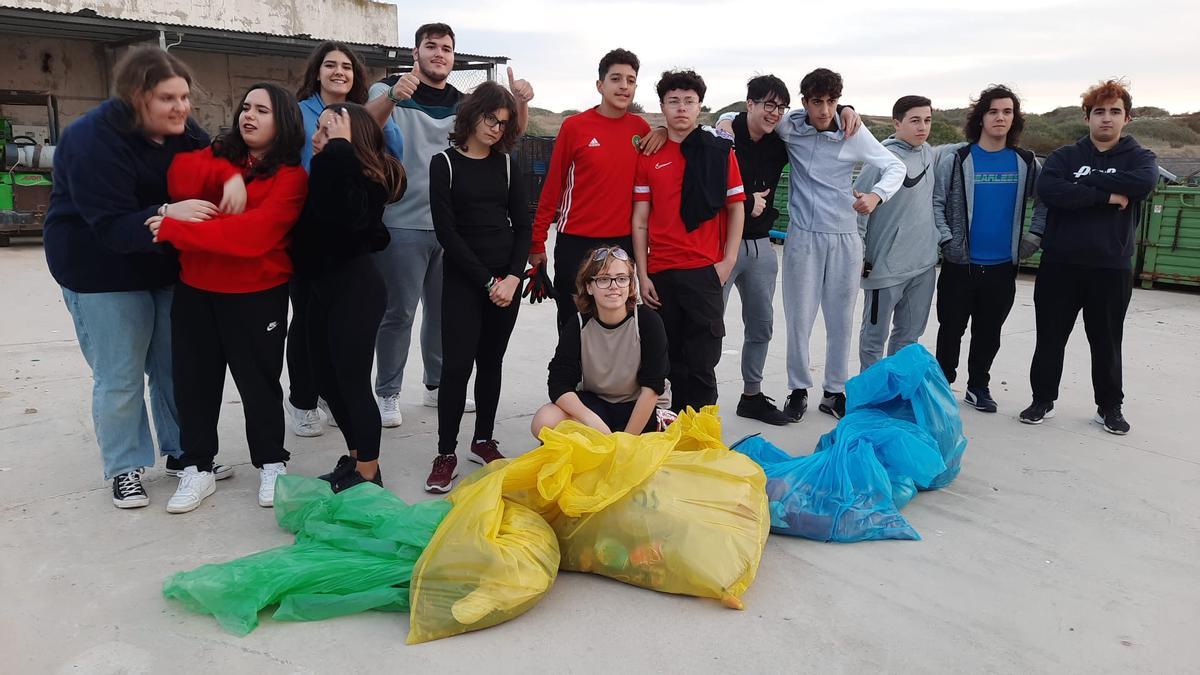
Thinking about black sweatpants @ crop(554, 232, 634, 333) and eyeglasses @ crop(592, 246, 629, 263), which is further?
black sweatpants @ crop(554, 232, 634, 333)

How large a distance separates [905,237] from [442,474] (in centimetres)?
276

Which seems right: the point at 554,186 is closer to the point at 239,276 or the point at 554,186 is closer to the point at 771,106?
the point at 771,106

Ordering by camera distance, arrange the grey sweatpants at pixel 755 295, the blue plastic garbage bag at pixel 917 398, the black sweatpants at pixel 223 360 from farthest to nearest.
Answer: the grey sweatpants at pixel 755 295 → the blue plastic garbage bag at pixel 917 398 → the black sweatpants at pixel 223 360

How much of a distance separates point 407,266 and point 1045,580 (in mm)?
2888

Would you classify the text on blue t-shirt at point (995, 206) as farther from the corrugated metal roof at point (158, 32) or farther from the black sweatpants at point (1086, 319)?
the corrugated metal roof at point (158, 32)

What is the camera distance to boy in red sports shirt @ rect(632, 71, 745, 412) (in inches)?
154

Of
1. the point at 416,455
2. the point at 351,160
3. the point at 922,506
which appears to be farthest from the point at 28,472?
the point at 922,506

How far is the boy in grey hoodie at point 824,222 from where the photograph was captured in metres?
4.34

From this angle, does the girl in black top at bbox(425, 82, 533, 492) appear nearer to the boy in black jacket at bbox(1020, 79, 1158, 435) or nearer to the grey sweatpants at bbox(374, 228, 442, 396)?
the grey sweatpants at bbox(374, 228, 442, 396)

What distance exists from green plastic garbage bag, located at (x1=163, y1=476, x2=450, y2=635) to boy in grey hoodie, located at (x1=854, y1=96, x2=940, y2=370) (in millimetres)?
2869

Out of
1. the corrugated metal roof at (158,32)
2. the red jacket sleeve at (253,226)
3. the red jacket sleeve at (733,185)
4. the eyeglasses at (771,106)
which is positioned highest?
the corrugated metal roof at (158,32)

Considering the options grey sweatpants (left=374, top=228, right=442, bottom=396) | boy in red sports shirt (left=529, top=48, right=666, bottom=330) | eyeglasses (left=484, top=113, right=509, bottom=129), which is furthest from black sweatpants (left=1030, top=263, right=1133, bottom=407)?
grey sweatpants (left=374, top=228, right=442, bottom=396)

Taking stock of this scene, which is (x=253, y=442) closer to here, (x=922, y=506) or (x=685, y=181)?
(x=685, y=181)

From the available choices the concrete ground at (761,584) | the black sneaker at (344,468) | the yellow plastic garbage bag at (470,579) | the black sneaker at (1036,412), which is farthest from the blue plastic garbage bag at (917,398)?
the black sneaker at (344,468)
